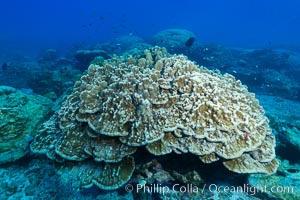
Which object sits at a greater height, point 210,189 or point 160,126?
point 160,126

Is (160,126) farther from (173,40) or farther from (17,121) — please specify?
(173,40)

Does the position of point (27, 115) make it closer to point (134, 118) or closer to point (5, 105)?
point (5, 105)

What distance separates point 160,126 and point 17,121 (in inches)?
147

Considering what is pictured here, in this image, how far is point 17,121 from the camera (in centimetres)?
523

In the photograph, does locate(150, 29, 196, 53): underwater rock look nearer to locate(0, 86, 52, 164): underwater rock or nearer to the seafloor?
the seafloor

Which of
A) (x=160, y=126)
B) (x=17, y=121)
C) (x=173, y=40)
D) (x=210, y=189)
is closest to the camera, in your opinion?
(x=160, y=126)

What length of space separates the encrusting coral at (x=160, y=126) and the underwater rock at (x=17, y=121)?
5.49 ft

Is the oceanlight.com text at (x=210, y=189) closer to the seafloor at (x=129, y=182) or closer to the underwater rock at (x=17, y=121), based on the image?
the seafloor at (x=129, y=182)

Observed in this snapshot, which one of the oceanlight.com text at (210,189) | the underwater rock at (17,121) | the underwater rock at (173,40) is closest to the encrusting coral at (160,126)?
the oceanlight.com text at (210,189)

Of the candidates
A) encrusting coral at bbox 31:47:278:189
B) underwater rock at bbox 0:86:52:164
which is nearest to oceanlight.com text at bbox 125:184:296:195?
encrusting coral at bbox 31:47:278:189

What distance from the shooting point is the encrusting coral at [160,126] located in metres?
3.18

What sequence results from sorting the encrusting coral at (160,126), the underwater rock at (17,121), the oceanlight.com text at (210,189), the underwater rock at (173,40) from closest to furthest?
the encrusting coral at (160,126)
the oceanlight.com text at (210,189)
the underwater rock at (17,121)
the underwater rock at (173,40)

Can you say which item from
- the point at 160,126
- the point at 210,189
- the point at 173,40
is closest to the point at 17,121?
the point at 160,126

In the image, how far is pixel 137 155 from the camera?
3572 millimetres
